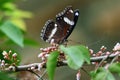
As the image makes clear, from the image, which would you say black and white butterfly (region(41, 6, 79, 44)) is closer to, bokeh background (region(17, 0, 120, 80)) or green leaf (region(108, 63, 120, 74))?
green leaf (region(108, 63, 120, 74))

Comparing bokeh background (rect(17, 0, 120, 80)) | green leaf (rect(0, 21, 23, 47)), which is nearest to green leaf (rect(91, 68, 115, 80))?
green leaf (rect(0, 21, 23, 47))

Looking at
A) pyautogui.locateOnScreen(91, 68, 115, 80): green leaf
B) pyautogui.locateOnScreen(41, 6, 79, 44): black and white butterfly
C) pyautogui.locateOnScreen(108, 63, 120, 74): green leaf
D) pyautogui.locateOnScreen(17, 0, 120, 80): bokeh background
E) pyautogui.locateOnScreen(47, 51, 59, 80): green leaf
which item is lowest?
pyautogui.locateOnScreen(17, 0, 120, 80): bokeh background

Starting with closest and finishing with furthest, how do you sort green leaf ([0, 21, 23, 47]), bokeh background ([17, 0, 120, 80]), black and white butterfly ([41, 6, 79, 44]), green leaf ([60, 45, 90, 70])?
green leaf ([60, 45, 90, 70])
black and white butterfly ([41, 6, 79, 44])
green leaf ([0, 21, 23, 47])
bokeh background ([17, 0, 120, 80])

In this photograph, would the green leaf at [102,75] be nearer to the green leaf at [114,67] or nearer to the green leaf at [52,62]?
the green leaf at [114,67]

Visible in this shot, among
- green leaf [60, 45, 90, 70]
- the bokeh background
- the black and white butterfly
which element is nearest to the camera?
green leaf [60, 45, 90, 70]

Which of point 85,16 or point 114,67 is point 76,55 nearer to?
point 114,67

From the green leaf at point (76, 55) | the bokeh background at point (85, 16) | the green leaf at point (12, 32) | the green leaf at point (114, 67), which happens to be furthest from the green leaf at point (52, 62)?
the bokeh background at point (85, 16)

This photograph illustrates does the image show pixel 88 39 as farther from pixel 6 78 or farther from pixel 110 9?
pixel 6 78
